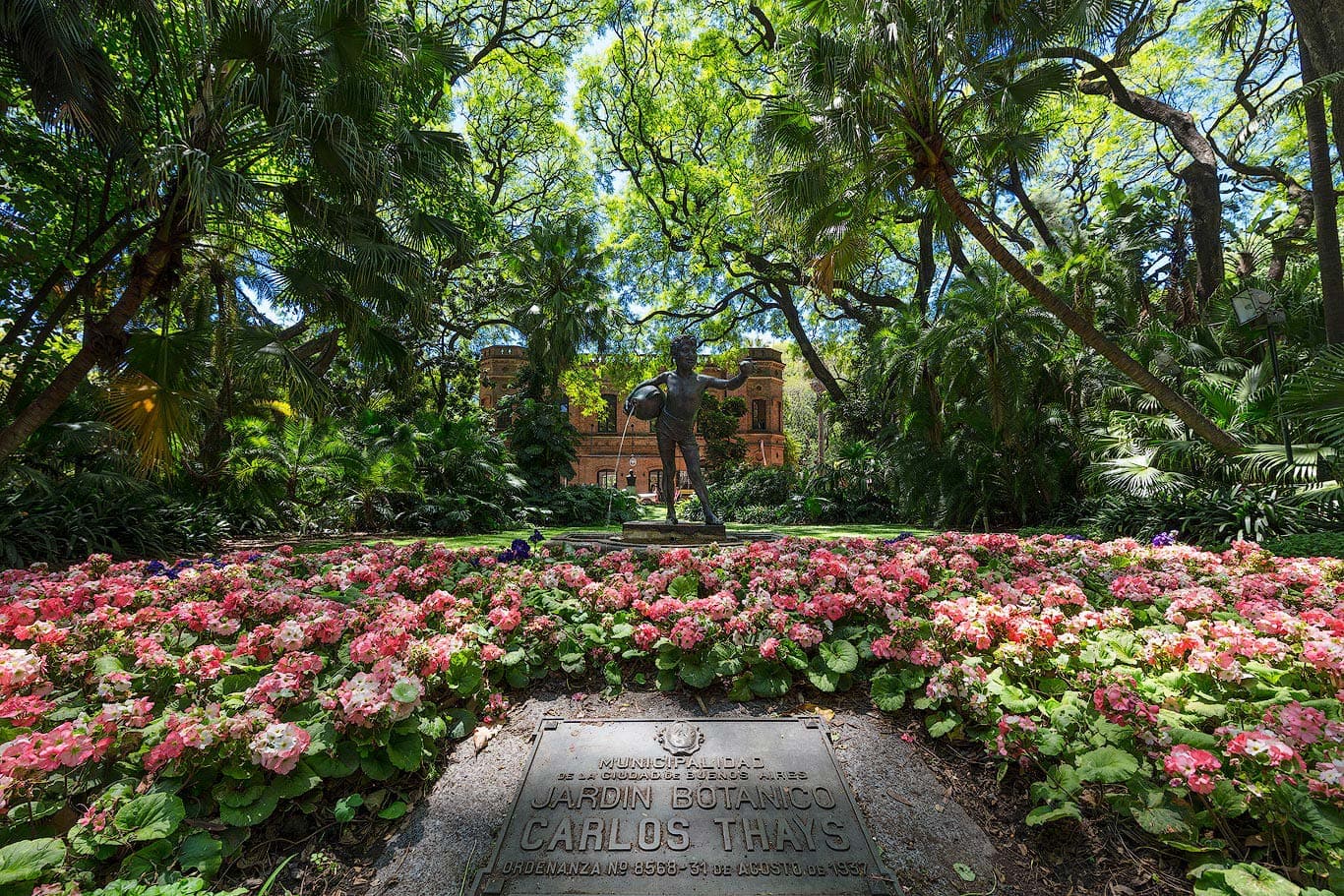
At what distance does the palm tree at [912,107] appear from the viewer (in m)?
7.20

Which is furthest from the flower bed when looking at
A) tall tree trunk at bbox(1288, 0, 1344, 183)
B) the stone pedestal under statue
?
tall tree trunk at bbox(1288, 0, 1344, 183)

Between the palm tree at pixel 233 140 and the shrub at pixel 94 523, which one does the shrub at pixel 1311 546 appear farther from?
the shrub at pixel 94 523

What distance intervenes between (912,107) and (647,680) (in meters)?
7.60

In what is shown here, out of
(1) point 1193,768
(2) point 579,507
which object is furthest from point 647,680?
(2) point 579,507

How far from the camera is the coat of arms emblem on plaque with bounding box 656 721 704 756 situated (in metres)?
2.51

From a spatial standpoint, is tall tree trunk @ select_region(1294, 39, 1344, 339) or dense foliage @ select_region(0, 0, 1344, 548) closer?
dense foliage @ select_region(0, 0, 1344, 548)

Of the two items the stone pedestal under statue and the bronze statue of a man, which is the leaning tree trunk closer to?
the bronze statue of a man

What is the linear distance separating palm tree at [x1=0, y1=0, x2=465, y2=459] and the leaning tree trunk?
6.86 m

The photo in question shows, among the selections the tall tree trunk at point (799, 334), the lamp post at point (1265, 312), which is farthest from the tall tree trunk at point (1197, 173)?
the tall tree trunk at point (799, 334)

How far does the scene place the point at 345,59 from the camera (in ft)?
22.1

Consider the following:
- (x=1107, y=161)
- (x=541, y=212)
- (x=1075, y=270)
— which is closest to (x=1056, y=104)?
(x=1107, y=161)

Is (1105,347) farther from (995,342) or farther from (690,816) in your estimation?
(690,816)

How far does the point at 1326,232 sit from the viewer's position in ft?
26.4

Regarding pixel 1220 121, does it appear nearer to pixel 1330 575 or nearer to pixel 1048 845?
pixel 1330 575
